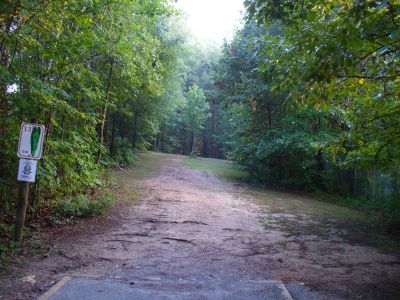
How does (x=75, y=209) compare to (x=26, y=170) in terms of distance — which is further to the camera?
(x=75, y=209)

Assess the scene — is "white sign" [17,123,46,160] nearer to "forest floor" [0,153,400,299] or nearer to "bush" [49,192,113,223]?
"forest floor" [0,153,400,299]

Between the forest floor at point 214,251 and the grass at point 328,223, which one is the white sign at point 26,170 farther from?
the grass at point 328,223

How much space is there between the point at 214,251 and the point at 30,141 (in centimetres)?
337

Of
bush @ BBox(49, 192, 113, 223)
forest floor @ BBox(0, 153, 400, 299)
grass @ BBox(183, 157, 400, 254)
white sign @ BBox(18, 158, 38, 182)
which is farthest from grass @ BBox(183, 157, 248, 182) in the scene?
white sign @ BBox(18, 158, 38, 182)

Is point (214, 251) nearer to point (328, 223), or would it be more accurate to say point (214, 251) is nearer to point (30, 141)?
point (30, 141)

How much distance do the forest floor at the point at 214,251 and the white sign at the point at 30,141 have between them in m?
1.45

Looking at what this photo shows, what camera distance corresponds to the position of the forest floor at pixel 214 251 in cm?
473

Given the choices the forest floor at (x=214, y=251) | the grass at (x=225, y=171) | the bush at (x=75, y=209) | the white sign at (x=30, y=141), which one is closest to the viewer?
the forest floor at (x=214, y=251)

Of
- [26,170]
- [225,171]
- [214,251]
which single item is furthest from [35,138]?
[225,171]

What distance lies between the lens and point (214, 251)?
6219mm

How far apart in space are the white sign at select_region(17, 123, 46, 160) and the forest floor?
4.76ft

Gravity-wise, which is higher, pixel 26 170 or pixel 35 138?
pixel 35 138

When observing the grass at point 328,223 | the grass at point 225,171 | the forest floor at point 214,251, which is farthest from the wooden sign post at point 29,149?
the grass at point 225,171

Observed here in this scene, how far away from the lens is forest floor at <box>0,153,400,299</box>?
186 inches
